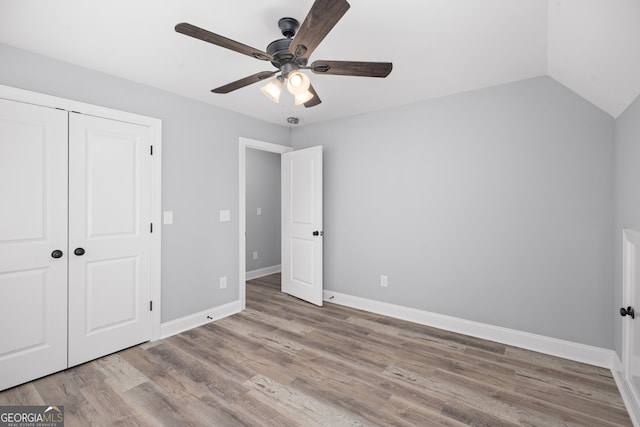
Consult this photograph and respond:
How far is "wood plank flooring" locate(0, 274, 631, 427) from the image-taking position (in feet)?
6.20

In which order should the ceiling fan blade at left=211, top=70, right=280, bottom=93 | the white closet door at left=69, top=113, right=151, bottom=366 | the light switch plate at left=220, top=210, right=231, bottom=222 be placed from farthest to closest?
the light switch plate at left=220, top=210, right=231, bottom=222 < the white closet door at left=69, top=113, right=151, bottom=366 < the ceiling fan blade at left=211, top=70, right=280, bottom=93

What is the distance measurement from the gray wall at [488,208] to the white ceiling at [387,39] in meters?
0.33

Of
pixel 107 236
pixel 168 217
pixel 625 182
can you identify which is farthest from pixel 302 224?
pixel 625 182

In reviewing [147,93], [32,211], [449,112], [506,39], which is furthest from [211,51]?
[449,112]

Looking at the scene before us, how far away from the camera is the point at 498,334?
9.52 ft

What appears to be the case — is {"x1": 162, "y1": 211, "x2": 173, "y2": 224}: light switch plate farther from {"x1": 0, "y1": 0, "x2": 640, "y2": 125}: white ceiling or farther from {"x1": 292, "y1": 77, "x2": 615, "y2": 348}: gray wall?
{"x1": 292, "y1": 77, "x2": 615, "y2": 348}: gray wall

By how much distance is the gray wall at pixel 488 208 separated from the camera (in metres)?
2.53

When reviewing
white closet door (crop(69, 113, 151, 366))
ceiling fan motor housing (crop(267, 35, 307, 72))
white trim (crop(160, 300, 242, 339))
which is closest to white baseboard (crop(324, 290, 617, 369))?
white trim (crop(160, 300, 242, 339))

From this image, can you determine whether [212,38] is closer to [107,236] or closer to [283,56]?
[283,56]

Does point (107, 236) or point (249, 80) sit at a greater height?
point (249, 80)

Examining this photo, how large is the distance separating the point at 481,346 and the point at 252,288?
3222 mm

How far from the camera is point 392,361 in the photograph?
2.55 metres

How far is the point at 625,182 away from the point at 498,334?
164 cm

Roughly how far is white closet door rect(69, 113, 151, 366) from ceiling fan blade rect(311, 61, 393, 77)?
198 centimetres
